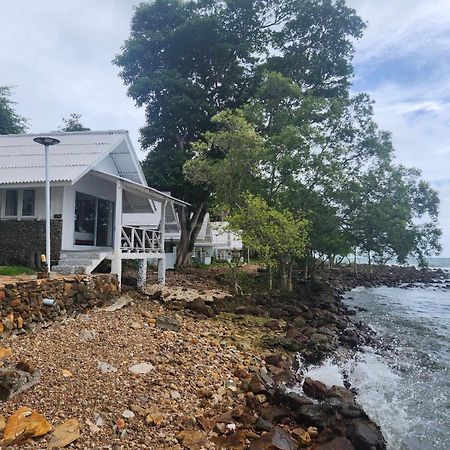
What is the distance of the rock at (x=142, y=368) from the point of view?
716cm

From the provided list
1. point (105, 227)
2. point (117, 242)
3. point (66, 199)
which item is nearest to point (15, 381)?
point (117, 242)

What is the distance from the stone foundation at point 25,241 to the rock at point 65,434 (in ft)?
25.7

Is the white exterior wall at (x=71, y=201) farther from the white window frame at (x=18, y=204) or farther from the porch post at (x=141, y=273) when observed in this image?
the porch post at (x=141, y=273)

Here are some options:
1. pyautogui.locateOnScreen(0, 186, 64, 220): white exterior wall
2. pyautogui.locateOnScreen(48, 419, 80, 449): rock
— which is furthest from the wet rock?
pyautogui.locateOnScreen(0, 186, 64, 220): white exterior wall

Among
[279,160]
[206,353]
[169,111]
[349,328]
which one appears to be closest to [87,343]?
[206,353]

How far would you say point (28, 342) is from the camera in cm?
743

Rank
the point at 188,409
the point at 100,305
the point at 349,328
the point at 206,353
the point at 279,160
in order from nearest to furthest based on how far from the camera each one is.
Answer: the point at 188,409 → the point at 206,353 → the point at 100,305 → the point at 349,328 → the point at 279,160

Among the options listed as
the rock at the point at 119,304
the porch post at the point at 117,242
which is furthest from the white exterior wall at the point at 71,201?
the rock at the point at 119,304

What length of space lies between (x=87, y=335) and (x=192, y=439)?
11.9ft

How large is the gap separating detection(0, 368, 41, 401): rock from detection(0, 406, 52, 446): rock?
15.7 inches

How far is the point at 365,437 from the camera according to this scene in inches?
246

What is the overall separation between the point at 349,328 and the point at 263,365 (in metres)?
6.87

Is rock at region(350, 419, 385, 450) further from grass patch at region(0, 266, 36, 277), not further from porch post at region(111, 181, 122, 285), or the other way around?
grass patch at region(0, 266, 36, 277)

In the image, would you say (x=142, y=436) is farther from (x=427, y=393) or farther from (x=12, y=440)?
(x=427, y=393)
